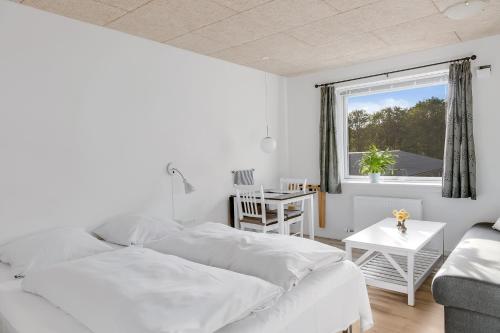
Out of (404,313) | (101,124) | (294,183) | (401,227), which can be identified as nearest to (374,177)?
(294,183)

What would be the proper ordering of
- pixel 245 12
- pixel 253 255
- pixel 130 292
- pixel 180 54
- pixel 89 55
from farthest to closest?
pixel 180 54
pixel 89 55
pixel 245 12
pixel 253 255
pixel 130 292

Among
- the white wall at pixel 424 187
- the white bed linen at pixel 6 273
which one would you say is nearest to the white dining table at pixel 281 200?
the white wall at pixel 424 187

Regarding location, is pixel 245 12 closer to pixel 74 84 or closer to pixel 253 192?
pixel 74 84

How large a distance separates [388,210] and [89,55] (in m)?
3.35

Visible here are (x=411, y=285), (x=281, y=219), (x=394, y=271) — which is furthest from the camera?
(x=281, y=219)

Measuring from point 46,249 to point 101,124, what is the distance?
43.8 inches

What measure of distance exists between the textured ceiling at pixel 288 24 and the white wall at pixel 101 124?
0.19 metres

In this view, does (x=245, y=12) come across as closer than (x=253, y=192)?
Yes

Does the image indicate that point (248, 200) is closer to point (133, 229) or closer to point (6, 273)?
point (133, 229)

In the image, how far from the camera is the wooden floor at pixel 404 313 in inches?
91.4

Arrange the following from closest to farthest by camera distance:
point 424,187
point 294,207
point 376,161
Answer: point 424,187 → point 376,161 → point 294,207

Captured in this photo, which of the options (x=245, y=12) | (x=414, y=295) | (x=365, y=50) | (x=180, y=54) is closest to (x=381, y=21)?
(x=365, y=50)

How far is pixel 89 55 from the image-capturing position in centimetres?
289

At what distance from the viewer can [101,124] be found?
2.95 metres
